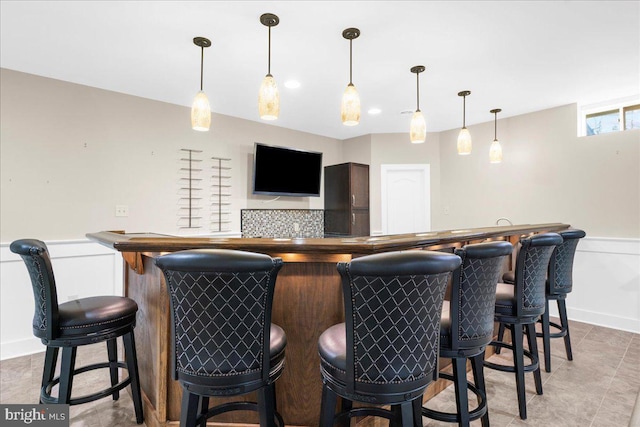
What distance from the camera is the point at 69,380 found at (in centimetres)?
163

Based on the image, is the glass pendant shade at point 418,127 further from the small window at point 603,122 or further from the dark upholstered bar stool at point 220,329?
the small window at point 603,122

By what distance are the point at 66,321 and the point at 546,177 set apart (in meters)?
4.95

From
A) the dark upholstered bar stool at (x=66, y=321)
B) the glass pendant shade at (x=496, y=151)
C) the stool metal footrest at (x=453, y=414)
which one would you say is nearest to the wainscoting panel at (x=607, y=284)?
the glass pendant shade at (x=496, y=151)

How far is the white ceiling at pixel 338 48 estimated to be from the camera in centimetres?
212

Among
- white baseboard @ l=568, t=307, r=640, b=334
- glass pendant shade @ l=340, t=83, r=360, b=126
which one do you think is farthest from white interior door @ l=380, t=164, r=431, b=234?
glass pendant shade @ l=340, t=83, r=360, b=126

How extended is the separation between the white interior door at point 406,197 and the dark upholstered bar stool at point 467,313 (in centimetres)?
383

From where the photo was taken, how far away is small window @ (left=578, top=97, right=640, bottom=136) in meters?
3.69

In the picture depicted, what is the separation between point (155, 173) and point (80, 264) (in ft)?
3.92

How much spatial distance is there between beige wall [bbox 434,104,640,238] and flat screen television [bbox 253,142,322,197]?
2.09 metres

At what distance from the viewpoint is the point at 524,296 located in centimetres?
200

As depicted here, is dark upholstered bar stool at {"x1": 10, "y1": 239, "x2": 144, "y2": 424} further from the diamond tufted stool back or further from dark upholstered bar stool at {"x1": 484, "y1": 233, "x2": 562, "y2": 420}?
the diamond tufted stool back

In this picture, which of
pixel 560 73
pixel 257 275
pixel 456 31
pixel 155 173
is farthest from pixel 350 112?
pixel 155 173

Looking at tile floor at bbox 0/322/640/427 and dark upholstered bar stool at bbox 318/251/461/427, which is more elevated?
dark upholstered bar stool at bbox 318/251/461/427

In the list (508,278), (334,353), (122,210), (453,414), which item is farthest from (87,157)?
(508,278)
